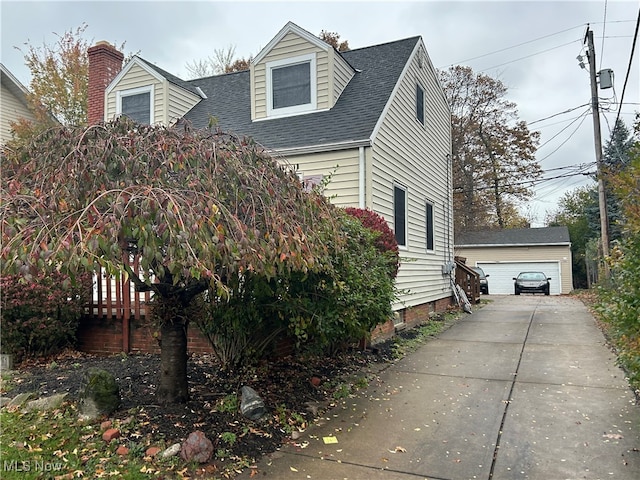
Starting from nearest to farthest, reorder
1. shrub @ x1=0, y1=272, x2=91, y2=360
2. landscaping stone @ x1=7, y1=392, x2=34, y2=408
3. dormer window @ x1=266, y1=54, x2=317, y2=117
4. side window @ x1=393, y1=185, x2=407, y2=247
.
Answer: landscaping stone @ x1=7, y1=392, x2=34, y2=408, shrub @ x1=0, y1=272, x2=91, y2=360, side window @ x1=393, y1=185, x2=407, y2=247, dormer window @ x1=266, y1=54, x2=317, y2=117

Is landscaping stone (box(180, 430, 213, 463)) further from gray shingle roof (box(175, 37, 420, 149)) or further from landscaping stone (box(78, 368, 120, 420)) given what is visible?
gray shingle roof (box(175, 37, 420, 149))

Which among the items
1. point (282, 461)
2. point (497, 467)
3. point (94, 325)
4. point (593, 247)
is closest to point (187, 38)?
point (94, 325)

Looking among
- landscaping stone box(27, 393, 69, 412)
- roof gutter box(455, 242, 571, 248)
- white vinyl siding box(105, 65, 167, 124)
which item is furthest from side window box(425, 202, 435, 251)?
roof gutter box(455, 242, 571, 248)

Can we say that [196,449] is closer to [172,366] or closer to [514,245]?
[172,366]

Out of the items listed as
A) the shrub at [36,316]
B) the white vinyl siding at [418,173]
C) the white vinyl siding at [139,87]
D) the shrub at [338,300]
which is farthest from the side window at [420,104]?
the shrub at [36,316]

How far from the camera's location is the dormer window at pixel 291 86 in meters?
10.2

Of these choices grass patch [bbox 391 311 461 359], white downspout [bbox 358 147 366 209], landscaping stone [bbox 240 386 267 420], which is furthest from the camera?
white downspout [bbox 358 147 366 209]

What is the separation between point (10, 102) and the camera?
1688 centimetres

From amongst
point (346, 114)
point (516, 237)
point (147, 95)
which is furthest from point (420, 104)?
point (516, 237)

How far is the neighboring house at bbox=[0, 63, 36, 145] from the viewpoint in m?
16.3

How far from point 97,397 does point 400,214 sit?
7.27 meters

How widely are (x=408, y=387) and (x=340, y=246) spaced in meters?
2.23

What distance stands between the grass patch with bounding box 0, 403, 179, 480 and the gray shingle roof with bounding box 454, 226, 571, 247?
25444 millimetres

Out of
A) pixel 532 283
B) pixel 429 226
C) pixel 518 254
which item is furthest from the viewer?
pixel 518 254
